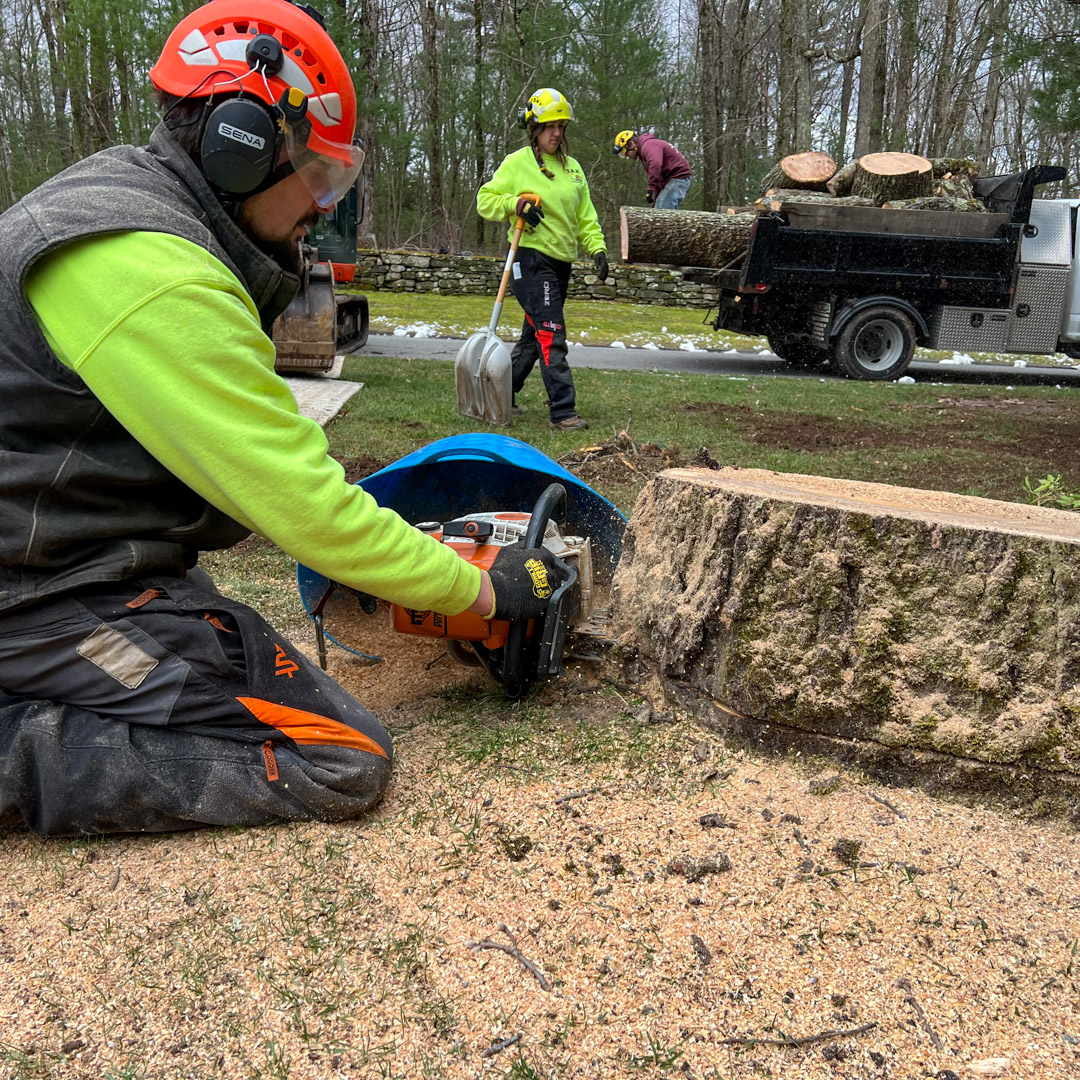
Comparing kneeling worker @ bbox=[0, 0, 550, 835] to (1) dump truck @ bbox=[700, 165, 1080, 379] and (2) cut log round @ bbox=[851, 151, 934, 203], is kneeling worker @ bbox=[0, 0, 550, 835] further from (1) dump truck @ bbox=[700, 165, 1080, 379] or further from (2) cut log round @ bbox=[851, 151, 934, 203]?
(2) cut log round @ bbox=[851, 151, 934, 203]

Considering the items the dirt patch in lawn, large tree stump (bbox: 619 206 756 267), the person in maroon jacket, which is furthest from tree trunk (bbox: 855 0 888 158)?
the dirt patch in lawn

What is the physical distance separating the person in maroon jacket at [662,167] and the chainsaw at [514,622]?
1258 cm

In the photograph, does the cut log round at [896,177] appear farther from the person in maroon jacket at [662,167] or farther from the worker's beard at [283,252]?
the worker's beard at [283,252]

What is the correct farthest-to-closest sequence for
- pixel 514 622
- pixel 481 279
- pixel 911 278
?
pixel 481 279, pixel 911 278, pixel 514 622

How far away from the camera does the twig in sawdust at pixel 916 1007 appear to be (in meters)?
1.57

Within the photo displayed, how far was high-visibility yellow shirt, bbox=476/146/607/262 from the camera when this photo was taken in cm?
675

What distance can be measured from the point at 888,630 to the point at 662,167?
13.4m

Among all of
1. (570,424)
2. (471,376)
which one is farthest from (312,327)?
(570,424)

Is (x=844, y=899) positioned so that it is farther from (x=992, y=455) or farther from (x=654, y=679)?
(x=992, y=455)

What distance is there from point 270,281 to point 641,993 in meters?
1.63

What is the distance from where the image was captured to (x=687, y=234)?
11.3m

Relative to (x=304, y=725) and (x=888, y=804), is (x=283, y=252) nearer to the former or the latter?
(x=304, y=725)

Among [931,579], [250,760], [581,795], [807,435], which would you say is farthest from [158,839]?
[807,435]

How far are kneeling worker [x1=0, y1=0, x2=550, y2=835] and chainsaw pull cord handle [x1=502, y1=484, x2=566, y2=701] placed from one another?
0.55ft
